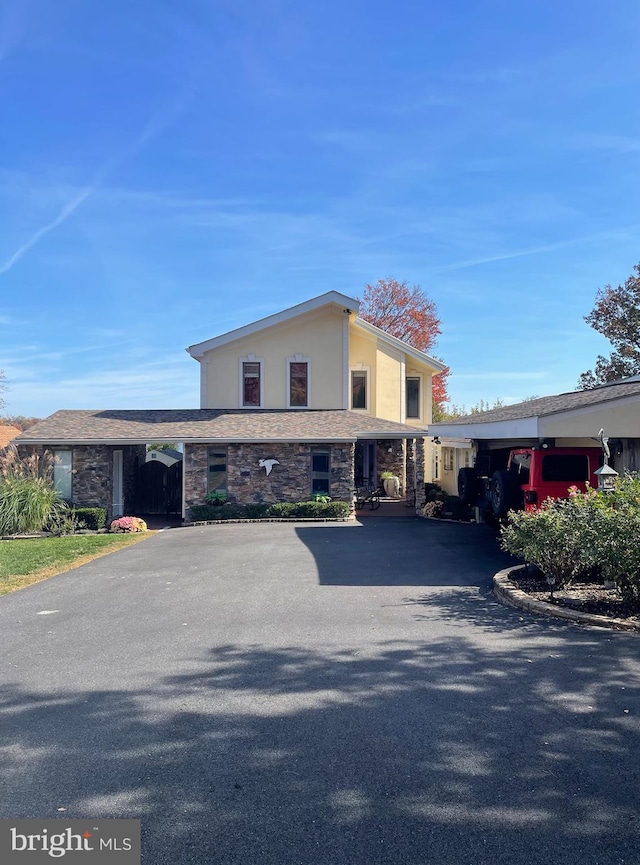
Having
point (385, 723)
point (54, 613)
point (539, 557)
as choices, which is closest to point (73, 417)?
point (54, 613)

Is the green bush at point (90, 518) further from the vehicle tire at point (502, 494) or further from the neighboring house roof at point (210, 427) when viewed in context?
the vehicle tire at point (502, 494)

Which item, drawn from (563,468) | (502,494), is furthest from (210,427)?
(563,468)

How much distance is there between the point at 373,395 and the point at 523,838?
21690mm

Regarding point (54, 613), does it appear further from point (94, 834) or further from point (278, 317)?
point (278, 317)

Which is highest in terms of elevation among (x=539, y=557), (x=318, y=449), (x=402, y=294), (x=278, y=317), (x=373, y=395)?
(x=402, y=294)

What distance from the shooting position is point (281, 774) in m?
3.82

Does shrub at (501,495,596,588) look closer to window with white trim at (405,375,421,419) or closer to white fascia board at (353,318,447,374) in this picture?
white fascia board at (353,318,447,374)

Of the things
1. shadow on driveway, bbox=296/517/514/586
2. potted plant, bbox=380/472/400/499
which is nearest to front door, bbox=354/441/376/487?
potted plant, bbox=380/472/400/499

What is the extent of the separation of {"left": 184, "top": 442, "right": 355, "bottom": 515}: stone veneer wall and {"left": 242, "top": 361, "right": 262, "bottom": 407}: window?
379cm

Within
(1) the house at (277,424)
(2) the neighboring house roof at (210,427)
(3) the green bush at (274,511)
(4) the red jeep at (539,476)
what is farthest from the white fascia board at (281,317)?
(4) the red jeep at (539,476)

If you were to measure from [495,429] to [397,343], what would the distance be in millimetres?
11207

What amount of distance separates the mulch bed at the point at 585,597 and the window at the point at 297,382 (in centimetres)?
1538

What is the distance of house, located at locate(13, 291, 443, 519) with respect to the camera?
67.0 ft

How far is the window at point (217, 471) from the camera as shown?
20.6 m
